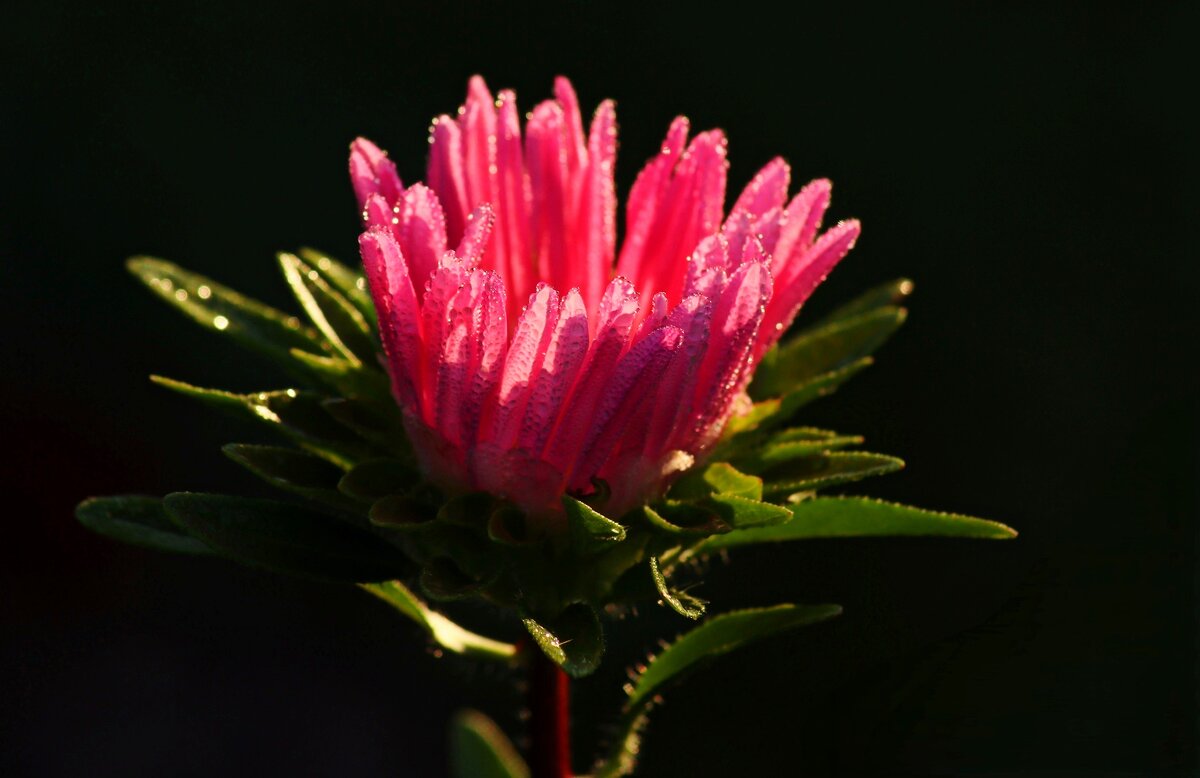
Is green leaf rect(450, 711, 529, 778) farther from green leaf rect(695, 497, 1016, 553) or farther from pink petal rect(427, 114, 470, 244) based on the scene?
pink petal rect(427, 114, 470, 244)

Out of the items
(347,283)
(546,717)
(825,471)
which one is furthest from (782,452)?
(347,283)

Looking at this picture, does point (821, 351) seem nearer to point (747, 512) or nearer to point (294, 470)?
point (747, 512)

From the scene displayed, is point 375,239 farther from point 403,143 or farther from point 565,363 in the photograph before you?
point 403,143

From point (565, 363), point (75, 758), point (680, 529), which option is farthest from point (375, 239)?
point (75, 758)

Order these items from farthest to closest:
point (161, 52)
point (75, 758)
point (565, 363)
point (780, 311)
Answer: point (161, 52)
point (75, 758)
point (780, 311)
point (565, 363)

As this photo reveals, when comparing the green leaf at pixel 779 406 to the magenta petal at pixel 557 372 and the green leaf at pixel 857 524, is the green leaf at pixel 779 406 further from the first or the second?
the magenta petal at pixel 557 372
